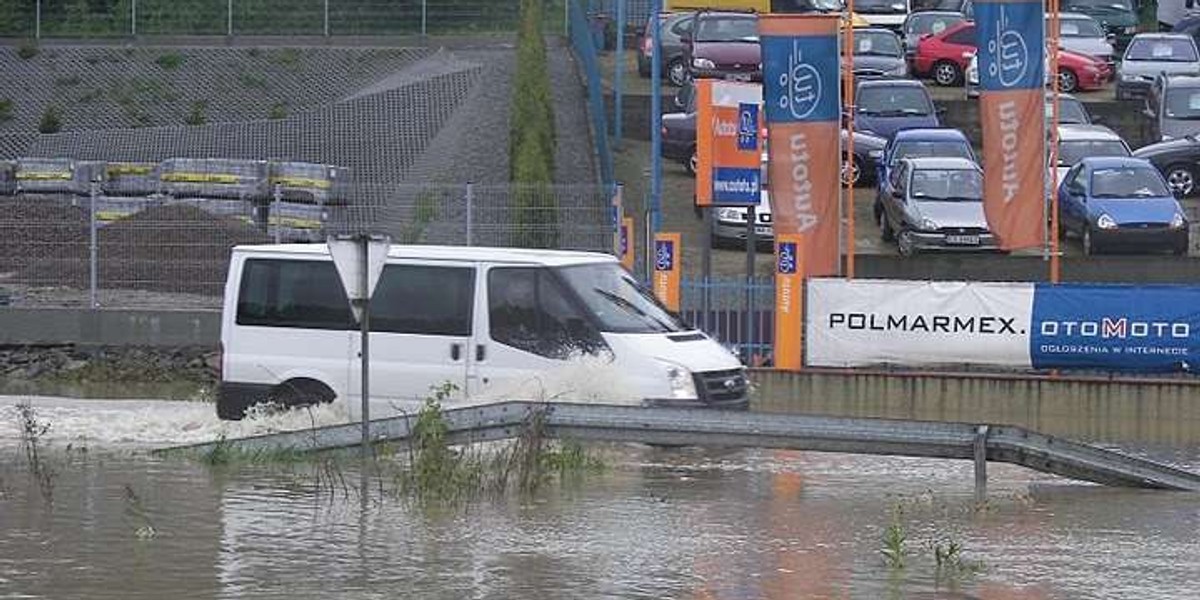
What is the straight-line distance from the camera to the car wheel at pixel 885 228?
1455 inches

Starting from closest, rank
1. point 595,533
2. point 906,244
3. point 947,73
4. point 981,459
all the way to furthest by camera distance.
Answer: point 595,533, point 981,459, point 906,244, point 947,73

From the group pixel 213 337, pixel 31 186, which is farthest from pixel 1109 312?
pixel 31 186

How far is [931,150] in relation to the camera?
124 feet

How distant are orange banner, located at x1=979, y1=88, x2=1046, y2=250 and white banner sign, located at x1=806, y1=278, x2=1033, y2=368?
3246 millimetres

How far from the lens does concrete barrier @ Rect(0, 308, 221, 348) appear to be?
2986 centimetres

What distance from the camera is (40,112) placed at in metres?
45.3

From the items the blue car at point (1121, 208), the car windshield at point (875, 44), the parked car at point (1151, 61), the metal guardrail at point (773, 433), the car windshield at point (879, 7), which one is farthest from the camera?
the car windshield at point (879, 7)

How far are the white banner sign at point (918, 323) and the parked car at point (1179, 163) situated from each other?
15392 millimetres

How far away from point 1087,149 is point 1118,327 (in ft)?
47.4

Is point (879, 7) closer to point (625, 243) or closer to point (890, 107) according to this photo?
point (890, 107)

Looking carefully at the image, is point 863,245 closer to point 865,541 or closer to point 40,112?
point 40,112

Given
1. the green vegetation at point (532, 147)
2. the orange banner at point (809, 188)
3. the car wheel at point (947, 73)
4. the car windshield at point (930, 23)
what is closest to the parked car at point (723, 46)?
the car wheel at point (947, 73)

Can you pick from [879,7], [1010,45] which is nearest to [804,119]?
[1010,45]

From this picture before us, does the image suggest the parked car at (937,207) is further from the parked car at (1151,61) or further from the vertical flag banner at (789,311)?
the parked car at (1151,61)
